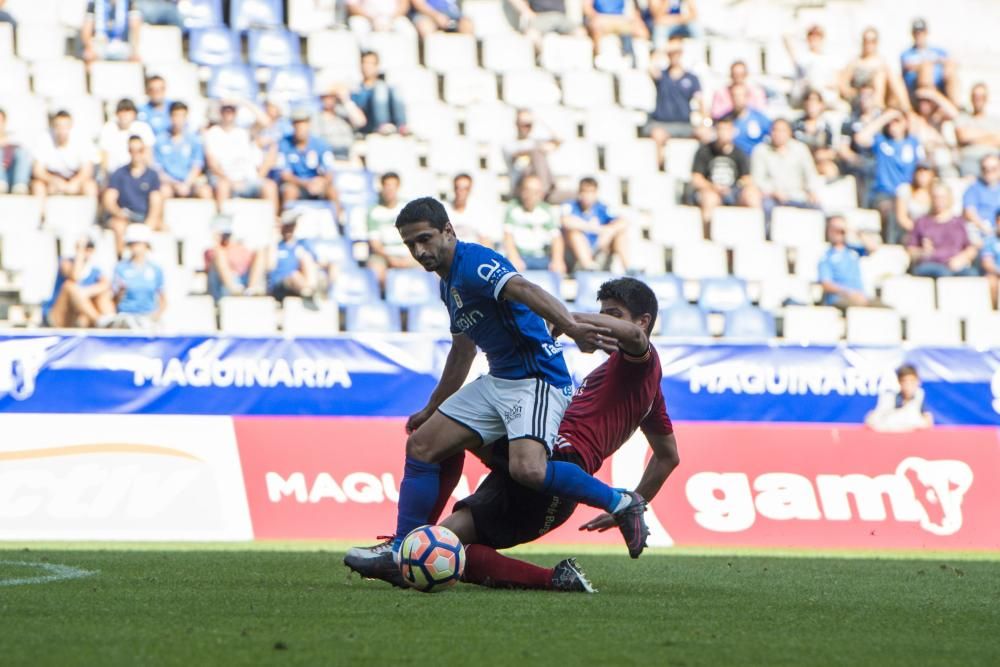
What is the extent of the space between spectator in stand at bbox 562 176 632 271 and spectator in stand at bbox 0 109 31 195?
6055mm

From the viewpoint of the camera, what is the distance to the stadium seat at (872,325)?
18.6m

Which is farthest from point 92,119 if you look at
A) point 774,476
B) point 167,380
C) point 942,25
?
point 942,25

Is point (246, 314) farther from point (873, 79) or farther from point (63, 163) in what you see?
point (873, 79)

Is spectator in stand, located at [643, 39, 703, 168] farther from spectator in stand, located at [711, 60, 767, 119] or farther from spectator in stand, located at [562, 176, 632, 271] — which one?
Answer: spectator in stand, located at [562, 176, 632, 271]

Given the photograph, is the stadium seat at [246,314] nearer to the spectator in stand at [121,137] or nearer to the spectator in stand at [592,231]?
the spectator in stand at [121,137]

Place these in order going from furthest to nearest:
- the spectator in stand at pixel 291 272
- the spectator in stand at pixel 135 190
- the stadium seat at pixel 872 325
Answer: the stadium seat at pixel 872 325
the spectator in stand at pixel 135 190
the spectator in stand at pixel 291 272

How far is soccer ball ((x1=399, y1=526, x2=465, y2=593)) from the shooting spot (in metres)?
7.76

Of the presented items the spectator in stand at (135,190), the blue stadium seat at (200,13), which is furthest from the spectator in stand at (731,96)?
the spectator in stand at (135,190)

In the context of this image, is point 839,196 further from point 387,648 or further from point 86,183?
point 387,648

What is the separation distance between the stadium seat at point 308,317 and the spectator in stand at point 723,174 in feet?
17.7

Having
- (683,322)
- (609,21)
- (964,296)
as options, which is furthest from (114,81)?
(964,296)

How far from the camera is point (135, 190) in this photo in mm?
17250

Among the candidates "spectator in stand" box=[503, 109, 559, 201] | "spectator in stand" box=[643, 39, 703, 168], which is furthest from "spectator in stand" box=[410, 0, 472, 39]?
"spectator in stand" box=[643, 39, 703, 168]

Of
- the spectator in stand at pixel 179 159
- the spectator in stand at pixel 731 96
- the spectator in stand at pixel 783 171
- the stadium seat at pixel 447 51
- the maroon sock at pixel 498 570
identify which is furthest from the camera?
the spectator in stand at pixel 731 96
